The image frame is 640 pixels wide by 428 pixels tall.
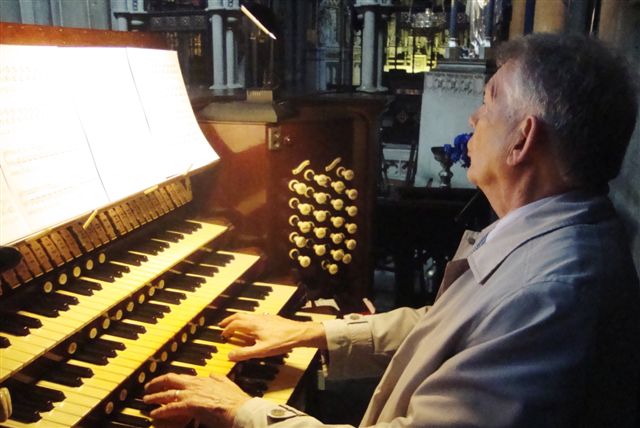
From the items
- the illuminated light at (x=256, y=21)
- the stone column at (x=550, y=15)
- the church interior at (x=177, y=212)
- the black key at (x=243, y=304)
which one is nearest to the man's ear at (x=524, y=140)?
the church interior at (x=177, y=212)

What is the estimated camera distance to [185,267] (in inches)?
78.0

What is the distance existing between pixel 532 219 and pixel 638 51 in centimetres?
131

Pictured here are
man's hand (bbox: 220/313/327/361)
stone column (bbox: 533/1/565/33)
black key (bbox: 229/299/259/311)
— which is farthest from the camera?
stone column (bbox: 533/1/565/33)

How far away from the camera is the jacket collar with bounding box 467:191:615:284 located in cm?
117

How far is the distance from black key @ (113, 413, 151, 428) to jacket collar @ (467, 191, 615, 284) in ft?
2.79

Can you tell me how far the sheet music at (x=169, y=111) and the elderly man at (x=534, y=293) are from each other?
895 millimetres

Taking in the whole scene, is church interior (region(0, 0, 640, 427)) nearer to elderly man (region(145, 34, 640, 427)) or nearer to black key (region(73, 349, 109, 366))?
black key (region(73, 349, 109, 366))

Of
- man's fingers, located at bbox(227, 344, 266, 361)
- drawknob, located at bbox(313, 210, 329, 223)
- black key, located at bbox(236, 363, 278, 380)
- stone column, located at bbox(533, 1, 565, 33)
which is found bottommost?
black key, located at bbox(236, 363, 278, 380)

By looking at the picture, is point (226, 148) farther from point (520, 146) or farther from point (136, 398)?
point (520, 146)

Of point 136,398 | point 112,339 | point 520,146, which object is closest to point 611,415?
point 520,146

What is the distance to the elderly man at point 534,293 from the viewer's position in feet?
3.39

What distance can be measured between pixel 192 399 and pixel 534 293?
0.82 m

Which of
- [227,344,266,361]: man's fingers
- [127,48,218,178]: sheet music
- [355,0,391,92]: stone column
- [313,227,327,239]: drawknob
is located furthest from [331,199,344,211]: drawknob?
[355,0,391,92]: stone column

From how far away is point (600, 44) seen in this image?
1.24 metres
